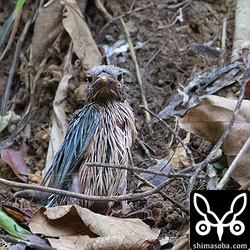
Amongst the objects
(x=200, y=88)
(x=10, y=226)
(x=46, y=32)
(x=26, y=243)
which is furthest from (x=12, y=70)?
(x=26, y=243)

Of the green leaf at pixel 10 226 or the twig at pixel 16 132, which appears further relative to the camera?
the twig at pixel 16 132

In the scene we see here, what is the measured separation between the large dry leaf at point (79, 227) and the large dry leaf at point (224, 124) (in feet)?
1.93

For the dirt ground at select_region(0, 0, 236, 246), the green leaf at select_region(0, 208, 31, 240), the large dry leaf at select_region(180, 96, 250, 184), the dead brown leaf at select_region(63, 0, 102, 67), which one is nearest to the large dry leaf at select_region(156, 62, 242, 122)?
the dirt ground at select_region(0, 0, 236, 246)

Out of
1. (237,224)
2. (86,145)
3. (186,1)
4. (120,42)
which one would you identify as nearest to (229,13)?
(186,1)

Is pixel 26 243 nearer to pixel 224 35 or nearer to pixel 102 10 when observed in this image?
pixel 224 35

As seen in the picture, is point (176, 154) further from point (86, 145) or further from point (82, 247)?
point (82, 247)

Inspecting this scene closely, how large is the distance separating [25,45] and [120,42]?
89 cm

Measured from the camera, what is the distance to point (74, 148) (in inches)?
161

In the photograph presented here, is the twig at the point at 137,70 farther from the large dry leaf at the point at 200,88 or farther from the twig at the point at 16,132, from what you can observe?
the twig at the point at 16,132

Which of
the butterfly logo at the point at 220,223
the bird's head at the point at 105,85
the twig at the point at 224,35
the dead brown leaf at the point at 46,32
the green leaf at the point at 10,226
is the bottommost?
the butterfly logo at the point at 220,223

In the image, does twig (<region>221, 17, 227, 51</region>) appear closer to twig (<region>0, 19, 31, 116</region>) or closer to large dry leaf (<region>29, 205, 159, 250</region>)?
twig (<region>0, 19, 31, 116</region>)

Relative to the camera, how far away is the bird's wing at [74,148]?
4.07 m

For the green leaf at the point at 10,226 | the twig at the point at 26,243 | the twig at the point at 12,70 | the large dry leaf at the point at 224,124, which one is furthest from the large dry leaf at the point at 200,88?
the twig at the point at 26,243

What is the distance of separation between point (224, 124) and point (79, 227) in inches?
38.7
